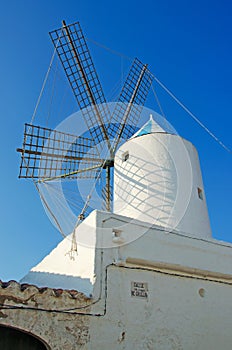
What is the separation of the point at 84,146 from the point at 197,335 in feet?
18.4

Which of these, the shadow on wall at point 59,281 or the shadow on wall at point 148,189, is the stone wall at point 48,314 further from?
the shadow on wall at point 148,189

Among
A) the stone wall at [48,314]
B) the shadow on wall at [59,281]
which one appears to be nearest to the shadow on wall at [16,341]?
the shadow on wall at [59,281]

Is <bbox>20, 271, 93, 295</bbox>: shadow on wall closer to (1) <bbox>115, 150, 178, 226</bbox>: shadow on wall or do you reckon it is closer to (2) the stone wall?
(2) the stone wall

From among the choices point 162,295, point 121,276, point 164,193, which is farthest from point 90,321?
point 164,193

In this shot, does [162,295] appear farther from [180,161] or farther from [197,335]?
[180,161]

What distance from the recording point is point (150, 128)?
28.6 ft

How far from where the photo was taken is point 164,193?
748 centimetres

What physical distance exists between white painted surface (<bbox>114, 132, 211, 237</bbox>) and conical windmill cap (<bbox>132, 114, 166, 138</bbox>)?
25 centimetres

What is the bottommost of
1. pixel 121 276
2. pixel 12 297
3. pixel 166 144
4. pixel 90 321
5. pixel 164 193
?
pixel 90 321

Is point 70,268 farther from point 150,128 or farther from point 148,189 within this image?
point 150,128

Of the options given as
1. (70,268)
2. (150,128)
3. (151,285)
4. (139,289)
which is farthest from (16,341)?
(150,128)

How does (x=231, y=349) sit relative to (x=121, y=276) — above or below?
below

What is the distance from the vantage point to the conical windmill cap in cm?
859

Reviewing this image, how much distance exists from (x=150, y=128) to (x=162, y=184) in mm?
1831
